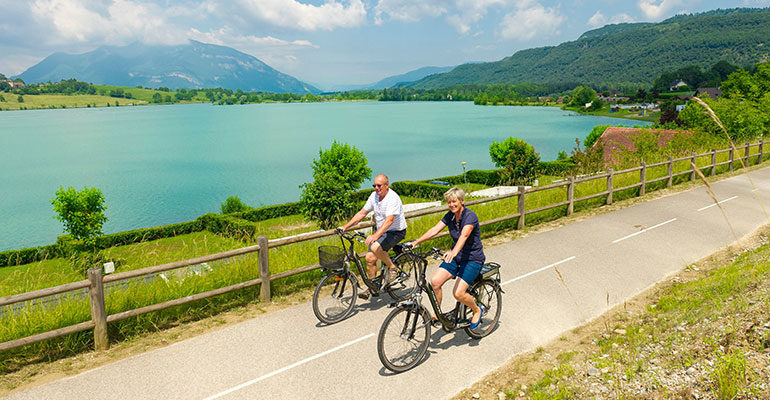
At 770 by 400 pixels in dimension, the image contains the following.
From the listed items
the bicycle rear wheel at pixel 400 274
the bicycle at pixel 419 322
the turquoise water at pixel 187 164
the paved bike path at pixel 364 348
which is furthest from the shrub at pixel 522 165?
the bicycle at pixel 419 322

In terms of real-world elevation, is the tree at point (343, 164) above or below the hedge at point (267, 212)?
above

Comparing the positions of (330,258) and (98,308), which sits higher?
(330,258)

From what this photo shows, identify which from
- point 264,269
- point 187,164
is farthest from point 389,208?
point 187,164

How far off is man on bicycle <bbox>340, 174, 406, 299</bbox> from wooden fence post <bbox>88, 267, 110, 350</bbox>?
3358 mm

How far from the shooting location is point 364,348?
6469 millimetres

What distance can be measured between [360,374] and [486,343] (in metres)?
1.82

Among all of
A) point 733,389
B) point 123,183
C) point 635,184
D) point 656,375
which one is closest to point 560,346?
point 656,375

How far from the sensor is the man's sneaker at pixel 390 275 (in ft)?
24.9

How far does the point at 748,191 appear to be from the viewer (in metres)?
17.0

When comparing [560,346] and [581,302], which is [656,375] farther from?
[581,302]

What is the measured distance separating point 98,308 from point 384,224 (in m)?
4.01

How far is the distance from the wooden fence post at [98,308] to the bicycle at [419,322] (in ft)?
12.6

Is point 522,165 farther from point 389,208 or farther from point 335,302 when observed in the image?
point 335,302

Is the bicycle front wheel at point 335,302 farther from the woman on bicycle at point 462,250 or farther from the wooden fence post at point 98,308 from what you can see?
the wooden fence post at point 98,308
